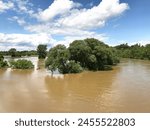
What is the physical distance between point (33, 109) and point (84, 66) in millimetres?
21181

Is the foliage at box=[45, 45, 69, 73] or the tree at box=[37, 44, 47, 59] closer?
the foliage at box=[45, 45, 69, 73]

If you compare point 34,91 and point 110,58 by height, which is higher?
point 110,58

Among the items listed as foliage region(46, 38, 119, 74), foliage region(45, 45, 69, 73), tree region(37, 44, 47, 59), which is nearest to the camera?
foliage region(45, 45, 69, 73)

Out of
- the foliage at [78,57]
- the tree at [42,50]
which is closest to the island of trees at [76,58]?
the foliage at [78,57]

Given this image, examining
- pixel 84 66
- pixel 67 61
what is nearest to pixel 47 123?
pixel 67 61

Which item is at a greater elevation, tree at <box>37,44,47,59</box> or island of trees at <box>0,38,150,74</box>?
tree at <box>37,44,47,59</box>

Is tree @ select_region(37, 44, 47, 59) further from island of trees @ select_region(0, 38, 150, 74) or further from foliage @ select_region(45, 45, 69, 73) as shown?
→ foliage @ select_region(45, 45, 69, 73)

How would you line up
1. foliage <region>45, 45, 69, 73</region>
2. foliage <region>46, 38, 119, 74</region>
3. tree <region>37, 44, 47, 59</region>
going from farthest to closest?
tree <region>37, 44, 47, 59</region>
foliage <region>46, 38, 119, 74</region>
foliage <region>45, 45, 69, 73</region>

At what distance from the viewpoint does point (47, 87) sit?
20.6 meters

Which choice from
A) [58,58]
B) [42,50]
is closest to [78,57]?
[58,58]

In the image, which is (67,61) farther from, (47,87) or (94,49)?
(47,87)

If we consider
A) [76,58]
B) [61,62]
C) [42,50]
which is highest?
[42,50]

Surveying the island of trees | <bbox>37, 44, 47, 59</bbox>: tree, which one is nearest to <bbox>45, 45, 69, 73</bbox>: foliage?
the island of trees

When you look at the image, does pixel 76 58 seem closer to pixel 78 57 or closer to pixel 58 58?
pixel 78 57
